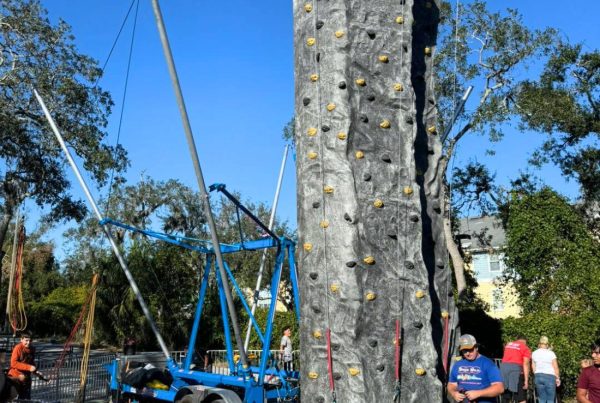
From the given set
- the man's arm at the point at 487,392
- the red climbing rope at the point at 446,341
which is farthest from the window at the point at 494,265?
the red climbing rope at the point at 446,341

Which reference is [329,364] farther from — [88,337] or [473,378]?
[88,337]

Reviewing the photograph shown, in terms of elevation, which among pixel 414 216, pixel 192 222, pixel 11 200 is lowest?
pixel 414 216

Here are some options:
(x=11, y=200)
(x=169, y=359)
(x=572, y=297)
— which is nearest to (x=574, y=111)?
(x=572, y=297)

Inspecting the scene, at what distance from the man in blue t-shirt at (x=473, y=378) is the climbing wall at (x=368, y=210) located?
28.5 inches

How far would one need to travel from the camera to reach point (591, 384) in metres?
5.51

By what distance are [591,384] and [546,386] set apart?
4575 mm

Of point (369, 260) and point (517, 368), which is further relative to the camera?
point (517, 368)

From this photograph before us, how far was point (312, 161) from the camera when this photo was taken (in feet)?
11.2

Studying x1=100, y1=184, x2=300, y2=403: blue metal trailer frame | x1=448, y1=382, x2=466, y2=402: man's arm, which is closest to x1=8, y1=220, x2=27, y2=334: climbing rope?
x1=100, y1=184, x2=300, y2=403: blue metal trailer frame

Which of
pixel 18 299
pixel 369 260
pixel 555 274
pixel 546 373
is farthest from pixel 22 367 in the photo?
pixel 555 274

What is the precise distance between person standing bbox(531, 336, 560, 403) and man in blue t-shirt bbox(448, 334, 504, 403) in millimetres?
6100

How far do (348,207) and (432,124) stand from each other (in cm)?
83

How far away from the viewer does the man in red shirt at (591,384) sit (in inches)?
216

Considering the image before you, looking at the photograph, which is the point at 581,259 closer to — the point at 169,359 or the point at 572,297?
the point at 572,297
